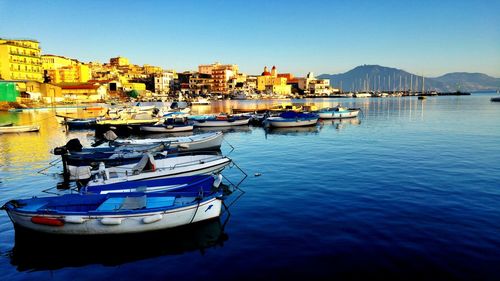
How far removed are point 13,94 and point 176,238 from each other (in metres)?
97.6

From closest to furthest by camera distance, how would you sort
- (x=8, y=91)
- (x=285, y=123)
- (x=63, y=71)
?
(x=285, y=123) < (x=8, y=91) < (x=63, y=71)

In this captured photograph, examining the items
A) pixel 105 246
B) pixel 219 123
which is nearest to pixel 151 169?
pixel 105 246

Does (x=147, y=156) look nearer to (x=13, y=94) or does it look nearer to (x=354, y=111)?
(x=354, y=111)

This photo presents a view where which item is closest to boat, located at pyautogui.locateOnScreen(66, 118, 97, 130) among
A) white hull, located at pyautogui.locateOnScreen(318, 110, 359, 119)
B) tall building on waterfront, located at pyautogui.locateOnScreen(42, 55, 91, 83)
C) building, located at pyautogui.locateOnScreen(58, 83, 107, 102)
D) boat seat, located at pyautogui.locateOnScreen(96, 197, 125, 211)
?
white hull, located at pyautogui.locateOnScreen(318, 110, 359, 119)

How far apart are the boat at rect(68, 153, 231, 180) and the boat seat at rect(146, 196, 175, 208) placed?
10.2 feet

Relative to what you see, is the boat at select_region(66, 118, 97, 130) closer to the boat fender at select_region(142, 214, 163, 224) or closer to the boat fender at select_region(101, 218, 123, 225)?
the boat fender at select_region(101, 218, 123, 225)

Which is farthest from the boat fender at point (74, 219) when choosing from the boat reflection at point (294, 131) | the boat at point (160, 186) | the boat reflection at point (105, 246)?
the boat reflection at point (294, 131)

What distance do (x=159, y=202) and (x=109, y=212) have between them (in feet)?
6.87

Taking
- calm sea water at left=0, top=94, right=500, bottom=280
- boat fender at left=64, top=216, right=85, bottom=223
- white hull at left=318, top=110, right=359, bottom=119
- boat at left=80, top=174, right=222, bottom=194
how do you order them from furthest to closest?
1. white hull at left=318, top=110, right=359, bottom=119
2. boat at left=80, top=174, right=222, bottom=194
3. boat fender at left=64, top=216, right=85, bottom=223
4. calm sea water at left=0, top=94, right=500, bottom=280

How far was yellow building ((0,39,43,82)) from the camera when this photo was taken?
10325cm

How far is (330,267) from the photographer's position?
978 centimetres

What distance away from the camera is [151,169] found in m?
16.7

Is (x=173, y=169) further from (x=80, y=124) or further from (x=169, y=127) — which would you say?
(x=80, y=124)

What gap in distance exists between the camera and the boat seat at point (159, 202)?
41.8 feet
